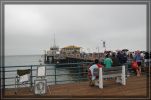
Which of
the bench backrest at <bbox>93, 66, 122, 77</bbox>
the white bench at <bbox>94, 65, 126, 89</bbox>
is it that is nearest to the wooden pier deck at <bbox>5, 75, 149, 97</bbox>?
the white bench at <bbox>94, 65, 126, 89</bbox>

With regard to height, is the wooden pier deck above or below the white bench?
below

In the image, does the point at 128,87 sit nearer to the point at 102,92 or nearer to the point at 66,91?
the point at 102,92

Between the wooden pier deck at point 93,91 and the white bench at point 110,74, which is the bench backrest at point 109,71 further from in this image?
the wooden pier deck at point 93,91

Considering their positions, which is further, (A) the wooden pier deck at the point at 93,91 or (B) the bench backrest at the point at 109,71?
(B) the bench backrest at the point at 109,71

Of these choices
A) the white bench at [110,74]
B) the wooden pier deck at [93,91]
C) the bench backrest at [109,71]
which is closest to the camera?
the wooden pier deck at [93,91]

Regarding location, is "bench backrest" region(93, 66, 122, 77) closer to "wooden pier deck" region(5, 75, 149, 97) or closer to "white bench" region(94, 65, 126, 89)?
"white bench" region(94, 65, 126, 89)

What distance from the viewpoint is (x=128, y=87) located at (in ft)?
39.1

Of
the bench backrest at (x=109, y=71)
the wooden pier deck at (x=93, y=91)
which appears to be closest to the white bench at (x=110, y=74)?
the bench backrest at (x=109, y=71)

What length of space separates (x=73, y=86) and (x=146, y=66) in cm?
654

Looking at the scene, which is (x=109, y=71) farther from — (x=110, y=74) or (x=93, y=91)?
(x=93, y=91)

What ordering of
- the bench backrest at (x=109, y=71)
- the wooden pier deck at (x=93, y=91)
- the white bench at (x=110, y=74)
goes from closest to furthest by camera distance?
1. the wooden pier deck at (x=93, y=91)
2. the white bench at (x=110, y=74)
3. the bench backrest at (x=109, y=71)

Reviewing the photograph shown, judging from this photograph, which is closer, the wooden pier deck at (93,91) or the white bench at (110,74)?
the wooden pier deck at (93,91)

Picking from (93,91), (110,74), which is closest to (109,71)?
(110,74)

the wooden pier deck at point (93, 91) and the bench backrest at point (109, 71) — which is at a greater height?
the bench backrest at point (109, 71)
